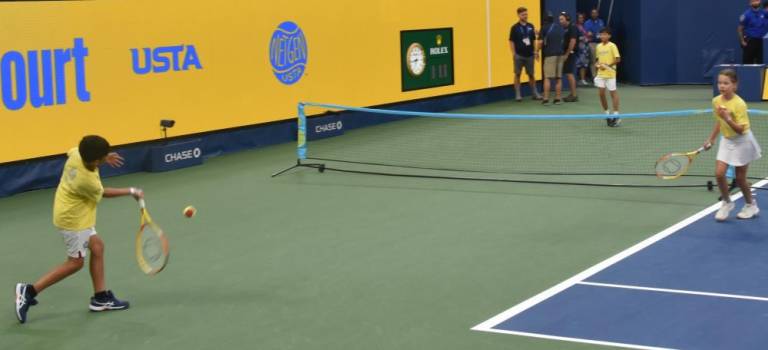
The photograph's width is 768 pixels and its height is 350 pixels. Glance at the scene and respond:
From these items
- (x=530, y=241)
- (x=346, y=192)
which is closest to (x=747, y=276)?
(x=530, y=241)

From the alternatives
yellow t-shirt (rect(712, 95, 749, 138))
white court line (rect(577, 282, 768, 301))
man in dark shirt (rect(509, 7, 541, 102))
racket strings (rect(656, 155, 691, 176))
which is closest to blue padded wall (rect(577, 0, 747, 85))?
man in dark shirt (rect(509, 7, 541, 102))

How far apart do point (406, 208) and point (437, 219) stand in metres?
0.79

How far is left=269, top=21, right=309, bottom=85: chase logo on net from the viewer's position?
19188mm

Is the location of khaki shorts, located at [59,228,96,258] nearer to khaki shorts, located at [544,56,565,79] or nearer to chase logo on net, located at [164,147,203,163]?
chase logo on net, located at [164,147,203,163]

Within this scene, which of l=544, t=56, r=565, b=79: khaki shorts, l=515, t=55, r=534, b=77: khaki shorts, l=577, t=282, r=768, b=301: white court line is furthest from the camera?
l=515, t=55, r=534, b=77: khaki shorts

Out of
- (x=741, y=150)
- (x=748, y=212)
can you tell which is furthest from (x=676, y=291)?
(x=748, y=212)

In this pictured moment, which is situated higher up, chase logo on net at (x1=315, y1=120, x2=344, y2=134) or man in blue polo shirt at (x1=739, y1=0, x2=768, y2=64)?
man in blue polo shirt at (x1=739, y1=0, x2=768, y2=64)

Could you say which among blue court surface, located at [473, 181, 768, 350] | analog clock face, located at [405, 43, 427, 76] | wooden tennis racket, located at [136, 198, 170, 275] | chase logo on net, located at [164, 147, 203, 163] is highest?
Answer: analog clock face, located at [405, 43, 427, 76]

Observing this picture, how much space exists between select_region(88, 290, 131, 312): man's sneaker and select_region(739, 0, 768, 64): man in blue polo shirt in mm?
19312

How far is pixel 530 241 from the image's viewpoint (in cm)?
1169

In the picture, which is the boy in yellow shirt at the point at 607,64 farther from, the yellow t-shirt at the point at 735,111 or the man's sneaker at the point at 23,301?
the man's sneaker at the point at 23,301

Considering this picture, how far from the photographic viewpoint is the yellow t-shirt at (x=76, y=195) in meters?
9.00

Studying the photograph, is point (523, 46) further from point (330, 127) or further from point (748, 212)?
point (748, 212)

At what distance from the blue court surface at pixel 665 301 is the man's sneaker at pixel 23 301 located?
12.2ft
